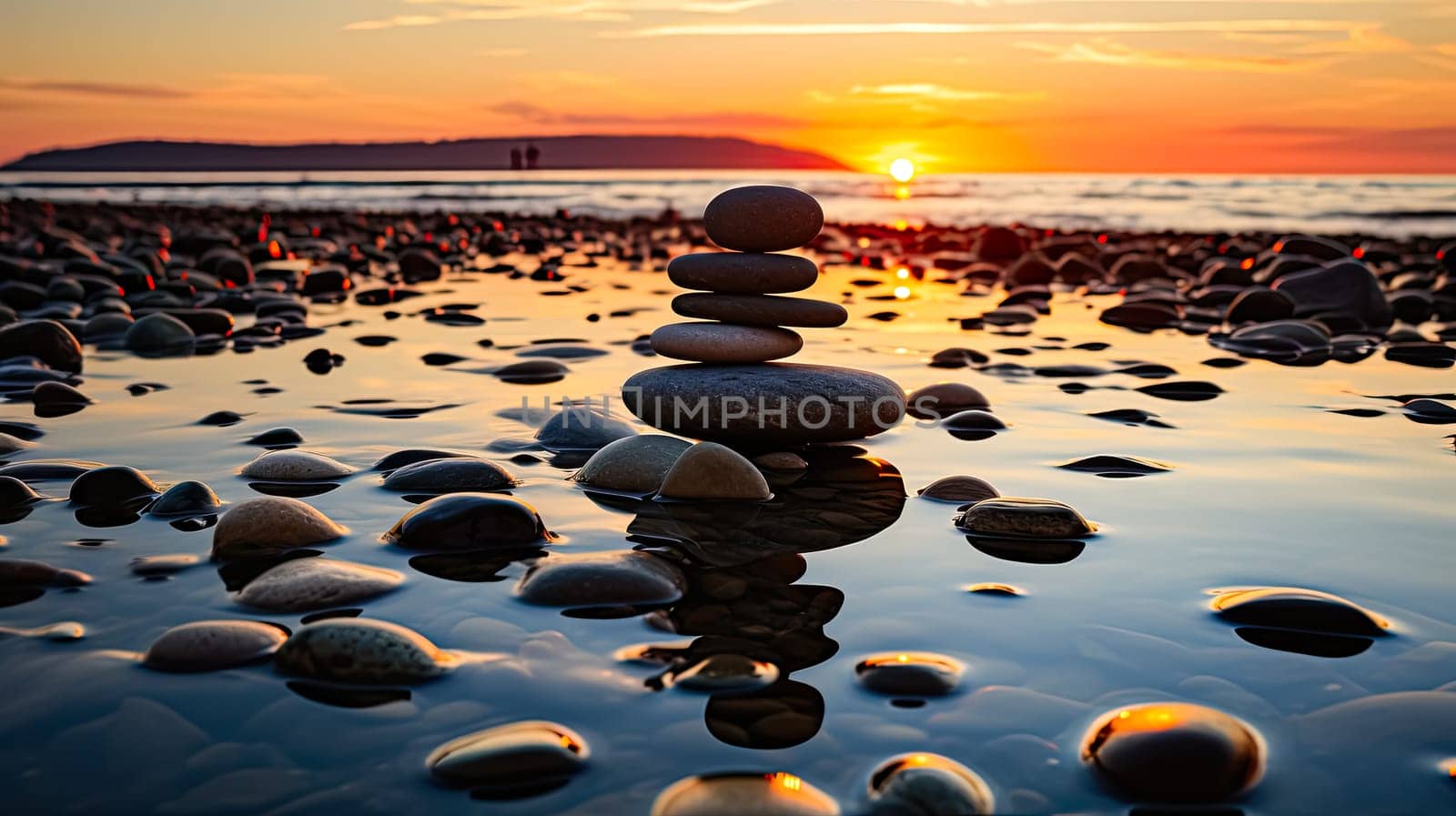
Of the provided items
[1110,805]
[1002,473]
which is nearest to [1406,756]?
[1110,805]

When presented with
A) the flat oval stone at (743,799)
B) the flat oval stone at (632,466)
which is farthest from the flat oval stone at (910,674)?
the flat oval stone at (632,466)

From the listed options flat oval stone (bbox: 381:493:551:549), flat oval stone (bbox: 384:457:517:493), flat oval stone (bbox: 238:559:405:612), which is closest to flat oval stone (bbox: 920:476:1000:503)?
flat oval stone (bbox: 381:493:551:549)

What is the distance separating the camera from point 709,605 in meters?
2.80

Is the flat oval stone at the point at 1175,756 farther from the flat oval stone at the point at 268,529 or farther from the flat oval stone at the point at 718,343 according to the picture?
the flat oval stone at the point at 718,343

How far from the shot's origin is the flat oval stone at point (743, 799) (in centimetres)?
179

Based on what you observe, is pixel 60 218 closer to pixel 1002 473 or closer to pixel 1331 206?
pixel 1002 473

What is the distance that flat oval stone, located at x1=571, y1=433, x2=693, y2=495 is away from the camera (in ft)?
13.1

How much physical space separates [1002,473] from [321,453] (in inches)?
107

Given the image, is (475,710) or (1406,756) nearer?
(1406,756)

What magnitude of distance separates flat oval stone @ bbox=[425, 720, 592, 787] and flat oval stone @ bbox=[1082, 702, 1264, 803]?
3.11ft

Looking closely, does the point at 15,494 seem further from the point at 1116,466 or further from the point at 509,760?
the point at 1116,466

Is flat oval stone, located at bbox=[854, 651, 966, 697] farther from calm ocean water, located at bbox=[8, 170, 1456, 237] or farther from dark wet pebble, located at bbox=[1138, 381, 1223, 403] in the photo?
calm ocean water, located at bbox=[8, 170, 1456, 237]

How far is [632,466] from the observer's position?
4016 millimetres

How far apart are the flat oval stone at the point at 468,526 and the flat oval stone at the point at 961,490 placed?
141cm
